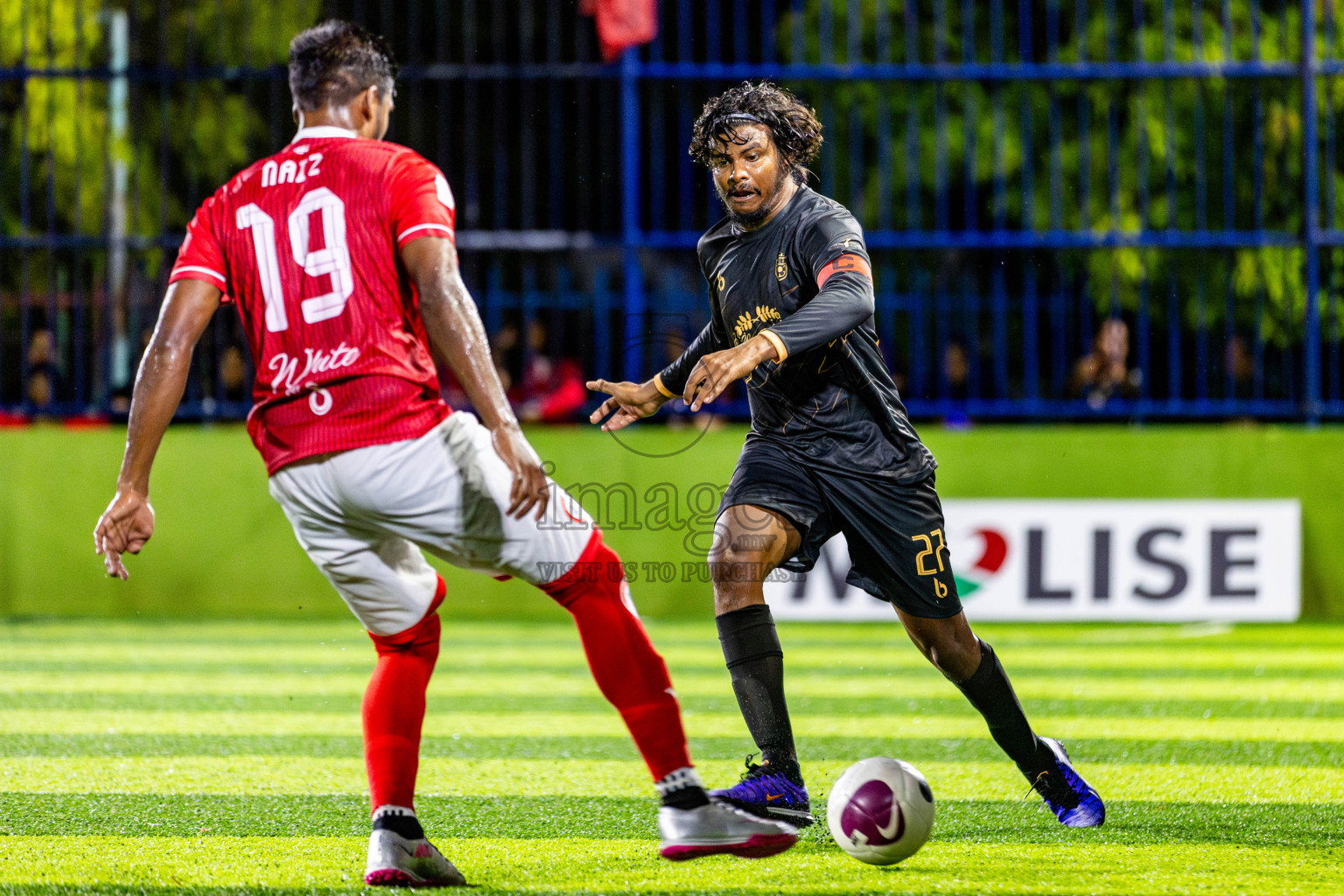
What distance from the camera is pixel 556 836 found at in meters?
4.48

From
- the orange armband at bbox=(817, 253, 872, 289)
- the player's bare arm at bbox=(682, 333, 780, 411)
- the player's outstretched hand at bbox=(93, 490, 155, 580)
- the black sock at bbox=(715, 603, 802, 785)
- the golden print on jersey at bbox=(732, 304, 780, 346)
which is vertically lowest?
the black sock at bbox=(715, 603, 802, 785)

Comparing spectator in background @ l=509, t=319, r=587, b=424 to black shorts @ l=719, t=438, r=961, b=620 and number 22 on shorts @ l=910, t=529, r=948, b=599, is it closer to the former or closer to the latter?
black shorts @ l=719, t=438, r=961, b=620

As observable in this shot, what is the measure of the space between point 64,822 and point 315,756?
4.45 ft

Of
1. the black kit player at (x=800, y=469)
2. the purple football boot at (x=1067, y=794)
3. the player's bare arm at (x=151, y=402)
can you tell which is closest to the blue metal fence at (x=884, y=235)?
the black kit player at (x=800, y=469)

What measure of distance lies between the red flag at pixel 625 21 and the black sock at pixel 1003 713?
7.63 m

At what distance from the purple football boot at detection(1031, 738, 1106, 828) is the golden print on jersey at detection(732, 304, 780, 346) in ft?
4.68

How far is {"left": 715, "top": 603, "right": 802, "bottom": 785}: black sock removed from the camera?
4.36 meters

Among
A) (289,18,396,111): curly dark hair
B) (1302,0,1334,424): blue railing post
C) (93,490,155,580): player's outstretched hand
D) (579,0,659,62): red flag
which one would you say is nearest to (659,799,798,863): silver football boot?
(93,490,155,580): player's outstretched hand

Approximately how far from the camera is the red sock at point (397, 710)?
152 inches

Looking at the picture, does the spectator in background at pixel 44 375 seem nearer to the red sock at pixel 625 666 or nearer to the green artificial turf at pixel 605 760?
the green artificial turf at pixel 605 760

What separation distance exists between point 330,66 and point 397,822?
1769 mm

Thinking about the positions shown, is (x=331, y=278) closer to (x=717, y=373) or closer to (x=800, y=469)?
(x=717, y=373)

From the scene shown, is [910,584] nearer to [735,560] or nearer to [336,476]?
[735,560]

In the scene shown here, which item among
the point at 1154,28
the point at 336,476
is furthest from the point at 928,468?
the point at 1154,28
